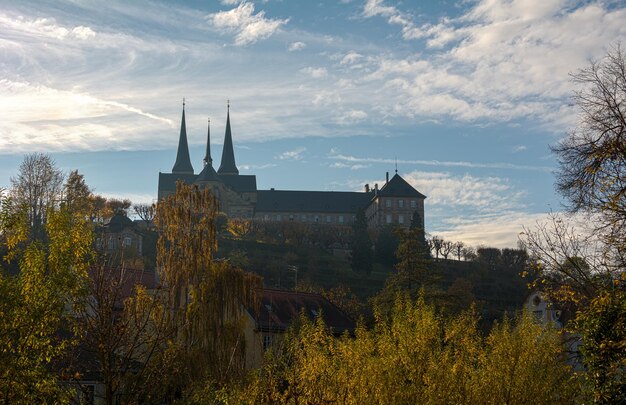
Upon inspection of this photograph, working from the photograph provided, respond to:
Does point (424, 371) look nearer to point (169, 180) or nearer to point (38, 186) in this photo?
point (38, 186)

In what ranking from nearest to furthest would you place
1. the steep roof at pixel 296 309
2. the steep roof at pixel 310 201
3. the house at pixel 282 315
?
1. the house at pixel 282 315
2. the steep roof at pixel 296 309
3. the steep roof at pixel 310 201

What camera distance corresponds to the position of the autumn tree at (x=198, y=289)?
944 inches

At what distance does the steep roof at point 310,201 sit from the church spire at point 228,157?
276 inches

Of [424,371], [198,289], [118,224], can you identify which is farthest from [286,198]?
[424,371]

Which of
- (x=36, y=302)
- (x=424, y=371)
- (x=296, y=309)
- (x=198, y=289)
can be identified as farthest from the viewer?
A: (x=296, y=309)

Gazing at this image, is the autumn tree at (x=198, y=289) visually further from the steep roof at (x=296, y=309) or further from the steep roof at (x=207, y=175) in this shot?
the steep roof at (x=207, y=175)

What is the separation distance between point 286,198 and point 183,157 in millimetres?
20954

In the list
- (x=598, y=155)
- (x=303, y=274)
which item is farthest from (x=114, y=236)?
(x=598, y=155)

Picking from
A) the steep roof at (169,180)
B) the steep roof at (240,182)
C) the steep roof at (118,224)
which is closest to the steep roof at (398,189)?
the steep roof at (240,182)

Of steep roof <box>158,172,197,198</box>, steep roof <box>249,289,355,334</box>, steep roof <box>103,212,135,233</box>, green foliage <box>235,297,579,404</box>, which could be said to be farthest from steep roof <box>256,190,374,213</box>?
green foliage <box>235,297,579,404</box>

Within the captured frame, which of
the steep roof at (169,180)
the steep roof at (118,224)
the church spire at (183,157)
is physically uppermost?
the church spire at (183,157)

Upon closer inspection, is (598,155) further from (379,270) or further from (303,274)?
(379,270)

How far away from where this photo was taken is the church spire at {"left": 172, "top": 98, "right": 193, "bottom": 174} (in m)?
140

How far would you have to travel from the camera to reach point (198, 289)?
84.5 ft
